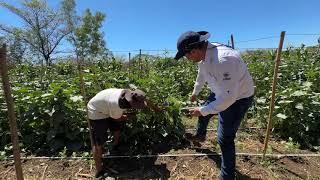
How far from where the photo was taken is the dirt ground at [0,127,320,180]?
181 inches

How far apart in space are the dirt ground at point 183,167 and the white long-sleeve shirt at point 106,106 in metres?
0.68

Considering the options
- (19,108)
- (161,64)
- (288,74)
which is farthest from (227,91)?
(161,64)

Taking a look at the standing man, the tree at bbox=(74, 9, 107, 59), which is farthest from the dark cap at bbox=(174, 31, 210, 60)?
the tree at bbox=(74, 9, 107, 59)

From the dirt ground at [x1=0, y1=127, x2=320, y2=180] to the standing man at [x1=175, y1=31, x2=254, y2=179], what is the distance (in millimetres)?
752

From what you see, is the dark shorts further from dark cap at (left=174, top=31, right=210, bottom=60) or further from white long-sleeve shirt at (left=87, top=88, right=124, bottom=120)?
dark cap at (left=174, top=31, right=210, bottom=60)

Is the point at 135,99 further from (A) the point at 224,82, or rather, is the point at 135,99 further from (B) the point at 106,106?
(A) the point at 224,82

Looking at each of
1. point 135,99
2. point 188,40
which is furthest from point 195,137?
point 188,40

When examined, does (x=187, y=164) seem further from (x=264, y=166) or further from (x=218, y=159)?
(x=264, y=166)

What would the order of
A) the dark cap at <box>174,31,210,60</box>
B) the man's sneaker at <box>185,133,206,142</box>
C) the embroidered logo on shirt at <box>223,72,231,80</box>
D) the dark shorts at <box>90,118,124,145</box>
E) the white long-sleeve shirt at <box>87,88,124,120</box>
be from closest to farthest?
the embroidered logo on shirt at <box>223,72,231,80</box> → the dark cap at <box>174,31,210,60</box> → the white long-sleeve shirt at <box>87,88,124,120</box> → the dark shorts at <box>90,118,124,145</box> → the man's sneaker at <box>185,133,206,142</box>

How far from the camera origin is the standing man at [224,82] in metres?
3.48

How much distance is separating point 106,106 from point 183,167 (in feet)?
3.88

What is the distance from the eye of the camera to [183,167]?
15.7 ft

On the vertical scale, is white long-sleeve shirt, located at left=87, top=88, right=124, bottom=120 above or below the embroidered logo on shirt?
below

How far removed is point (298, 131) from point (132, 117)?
2.36 metres
